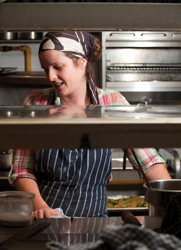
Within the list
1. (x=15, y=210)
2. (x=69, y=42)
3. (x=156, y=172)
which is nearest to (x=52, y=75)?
(x=69, y=42)

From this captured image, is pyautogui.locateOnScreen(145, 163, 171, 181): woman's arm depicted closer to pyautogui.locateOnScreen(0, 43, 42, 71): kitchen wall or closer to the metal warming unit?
the metal warming unit

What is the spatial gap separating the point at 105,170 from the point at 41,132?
3.36 ft

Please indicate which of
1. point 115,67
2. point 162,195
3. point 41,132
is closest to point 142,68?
point 115,67

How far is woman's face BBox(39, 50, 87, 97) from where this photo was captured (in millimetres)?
1528

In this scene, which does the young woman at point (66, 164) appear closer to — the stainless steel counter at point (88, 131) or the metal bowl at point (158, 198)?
the metal bowl at point (158, 198)

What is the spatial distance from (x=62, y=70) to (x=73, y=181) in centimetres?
51

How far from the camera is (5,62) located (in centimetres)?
376

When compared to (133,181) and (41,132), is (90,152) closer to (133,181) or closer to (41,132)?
(41,132)

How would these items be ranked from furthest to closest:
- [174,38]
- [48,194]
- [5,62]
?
[5,62]
[174,38]
[48,194]

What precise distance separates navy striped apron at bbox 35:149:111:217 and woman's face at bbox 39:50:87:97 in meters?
0.30

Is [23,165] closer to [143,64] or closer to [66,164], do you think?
[66,164]

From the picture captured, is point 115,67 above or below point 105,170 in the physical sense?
above

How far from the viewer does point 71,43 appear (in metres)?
1.53

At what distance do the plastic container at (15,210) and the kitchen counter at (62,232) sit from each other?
0.8 inches
